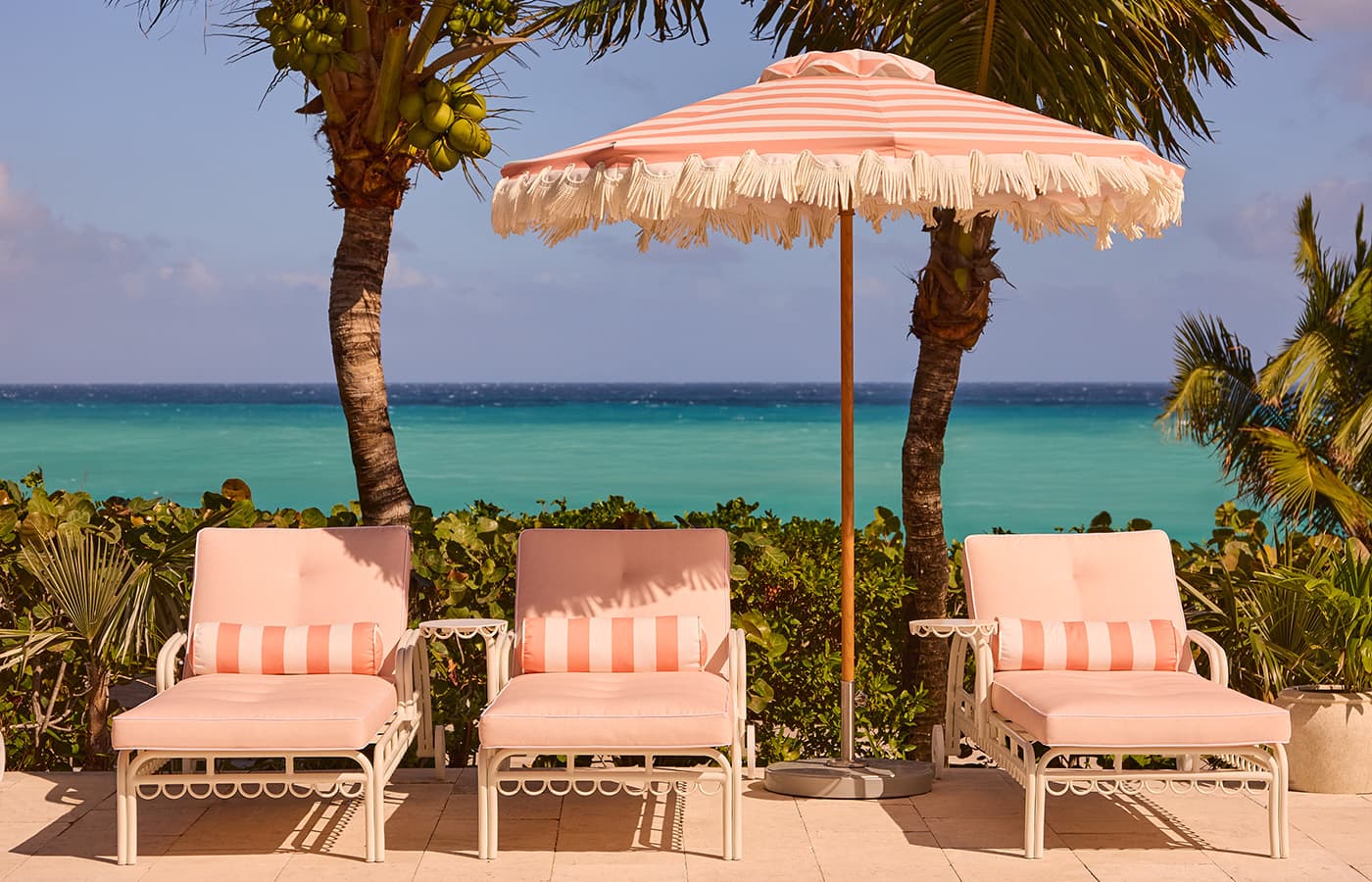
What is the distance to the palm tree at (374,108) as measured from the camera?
210 inches

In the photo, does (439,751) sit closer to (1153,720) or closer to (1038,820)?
(1038,820)

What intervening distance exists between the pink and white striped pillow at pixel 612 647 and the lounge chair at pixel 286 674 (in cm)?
44

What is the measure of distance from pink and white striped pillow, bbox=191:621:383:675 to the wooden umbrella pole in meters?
1.69

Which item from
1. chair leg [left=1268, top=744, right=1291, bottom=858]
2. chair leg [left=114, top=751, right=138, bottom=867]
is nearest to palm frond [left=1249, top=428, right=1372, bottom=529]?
chair leg [left=1268, top=744, right=1291, bottom=858]

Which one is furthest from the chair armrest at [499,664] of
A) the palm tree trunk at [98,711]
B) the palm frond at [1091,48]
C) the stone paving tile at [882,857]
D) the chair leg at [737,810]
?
the palm frond at [1091,48]

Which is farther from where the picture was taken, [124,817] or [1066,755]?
[1066,755]

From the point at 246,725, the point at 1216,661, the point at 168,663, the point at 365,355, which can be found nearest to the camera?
Result: the point at 246,725

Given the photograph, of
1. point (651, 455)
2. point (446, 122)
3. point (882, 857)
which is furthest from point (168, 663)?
point (651, 455)

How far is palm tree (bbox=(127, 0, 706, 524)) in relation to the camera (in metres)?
5.33

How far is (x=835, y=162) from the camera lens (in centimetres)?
403

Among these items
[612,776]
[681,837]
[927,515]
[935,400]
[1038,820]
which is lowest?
[681,837]

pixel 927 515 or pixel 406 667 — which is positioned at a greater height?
pixel 927 515

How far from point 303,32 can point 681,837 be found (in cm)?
315

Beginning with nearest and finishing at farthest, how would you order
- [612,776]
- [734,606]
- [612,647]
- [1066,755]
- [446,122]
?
1. [612,776]
2. [1066,755]
3. [612,647]
4. [446,122]
5. [734,606]
